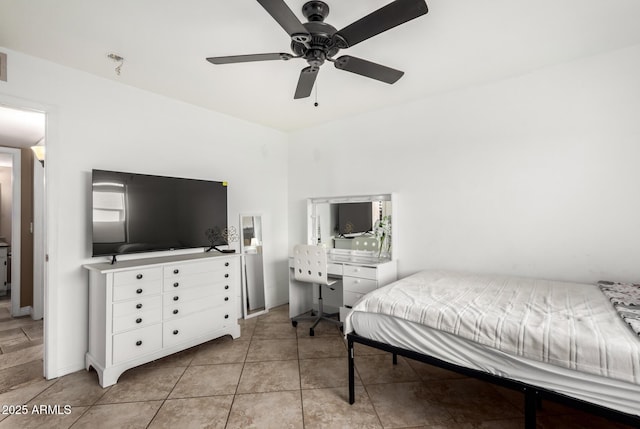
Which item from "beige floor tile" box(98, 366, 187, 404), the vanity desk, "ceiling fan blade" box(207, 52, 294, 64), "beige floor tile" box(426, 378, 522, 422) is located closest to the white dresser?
"beige floor tile" box(98, 366, 187, 404)

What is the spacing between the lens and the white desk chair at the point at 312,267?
3.35m

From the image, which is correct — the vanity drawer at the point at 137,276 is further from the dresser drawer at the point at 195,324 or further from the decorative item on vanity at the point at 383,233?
the decorative item on vanity at the point at 383,233

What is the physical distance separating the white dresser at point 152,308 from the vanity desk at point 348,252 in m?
1.10

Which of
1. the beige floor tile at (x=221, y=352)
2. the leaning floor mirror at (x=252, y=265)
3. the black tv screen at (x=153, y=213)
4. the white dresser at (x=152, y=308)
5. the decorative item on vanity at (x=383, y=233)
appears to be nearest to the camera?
the white dresser at (x=152, y=308)

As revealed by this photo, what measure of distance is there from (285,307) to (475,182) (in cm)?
299

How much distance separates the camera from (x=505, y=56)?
2.50 m

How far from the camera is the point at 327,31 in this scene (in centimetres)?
170

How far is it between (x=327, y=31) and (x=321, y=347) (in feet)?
8.91

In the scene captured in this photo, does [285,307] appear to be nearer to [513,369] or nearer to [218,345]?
[218,345]

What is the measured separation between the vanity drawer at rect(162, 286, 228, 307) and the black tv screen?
20.5 inches

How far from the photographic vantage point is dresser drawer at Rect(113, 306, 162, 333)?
7.88ft

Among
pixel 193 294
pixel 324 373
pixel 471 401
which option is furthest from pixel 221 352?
pixel 471 401

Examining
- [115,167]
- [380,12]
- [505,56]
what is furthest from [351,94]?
[115,167]

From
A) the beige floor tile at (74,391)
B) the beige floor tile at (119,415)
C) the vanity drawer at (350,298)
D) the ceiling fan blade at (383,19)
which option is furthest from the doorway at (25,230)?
the ceiling fan blade at (383,19)
